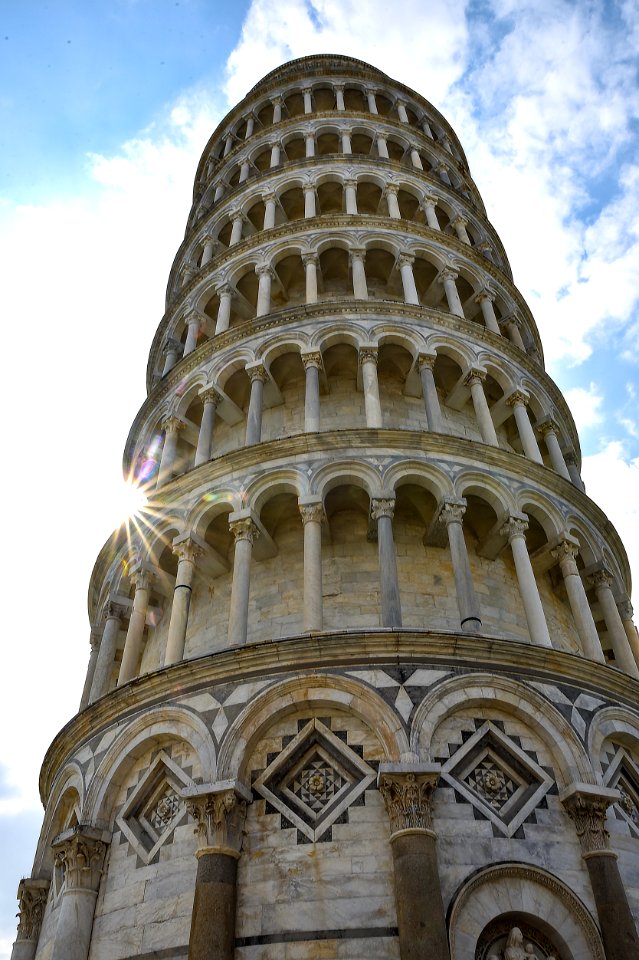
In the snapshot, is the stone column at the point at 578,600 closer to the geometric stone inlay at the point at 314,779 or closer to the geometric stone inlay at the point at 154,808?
the geometric stone inlay at the point at 314,779

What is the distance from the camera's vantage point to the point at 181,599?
14.0 metres

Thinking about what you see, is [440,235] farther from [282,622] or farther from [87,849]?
[87,849]

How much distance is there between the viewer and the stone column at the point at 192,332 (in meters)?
20.5

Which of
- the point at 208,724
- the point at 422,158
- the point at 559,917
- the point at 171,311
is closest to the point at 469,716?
the point at 559,917

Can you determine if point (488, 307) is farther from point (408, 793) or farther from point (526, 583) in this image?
point (408, 793)

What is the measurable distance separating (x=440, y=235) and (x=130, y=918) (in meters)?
16.7

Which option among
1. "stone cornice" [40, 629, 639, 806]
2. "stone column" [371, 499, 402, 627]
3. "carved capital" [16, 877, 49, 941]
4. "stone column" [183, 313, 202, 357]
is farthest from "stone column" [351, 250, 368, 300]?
"carved capital" [16, 877, 49, 941]

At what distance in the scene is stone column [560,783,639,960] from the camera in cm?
967

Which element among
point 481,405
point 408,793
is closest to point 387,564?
point 408,793

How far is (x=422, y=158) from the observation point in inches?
1022

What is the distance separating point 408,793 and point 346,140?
1996 centimetres

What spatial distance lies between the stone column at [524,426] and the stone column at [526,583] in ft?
6.98

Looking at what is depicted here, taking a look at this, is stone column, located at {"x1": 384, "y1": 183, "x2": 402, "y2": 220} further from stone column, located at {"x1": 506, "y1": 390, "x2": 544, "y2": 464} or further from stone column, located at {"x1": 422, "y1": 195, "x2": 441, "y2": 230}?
stone column, located at {"x1": 506, "y1": 390, "x2": 544, "y2": 464}

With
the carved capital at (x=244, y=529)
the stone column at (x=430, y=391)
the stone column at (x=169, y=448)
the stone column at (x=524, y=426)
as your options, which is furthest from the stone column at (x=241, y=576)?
the stone column at (x=524, y=426)
